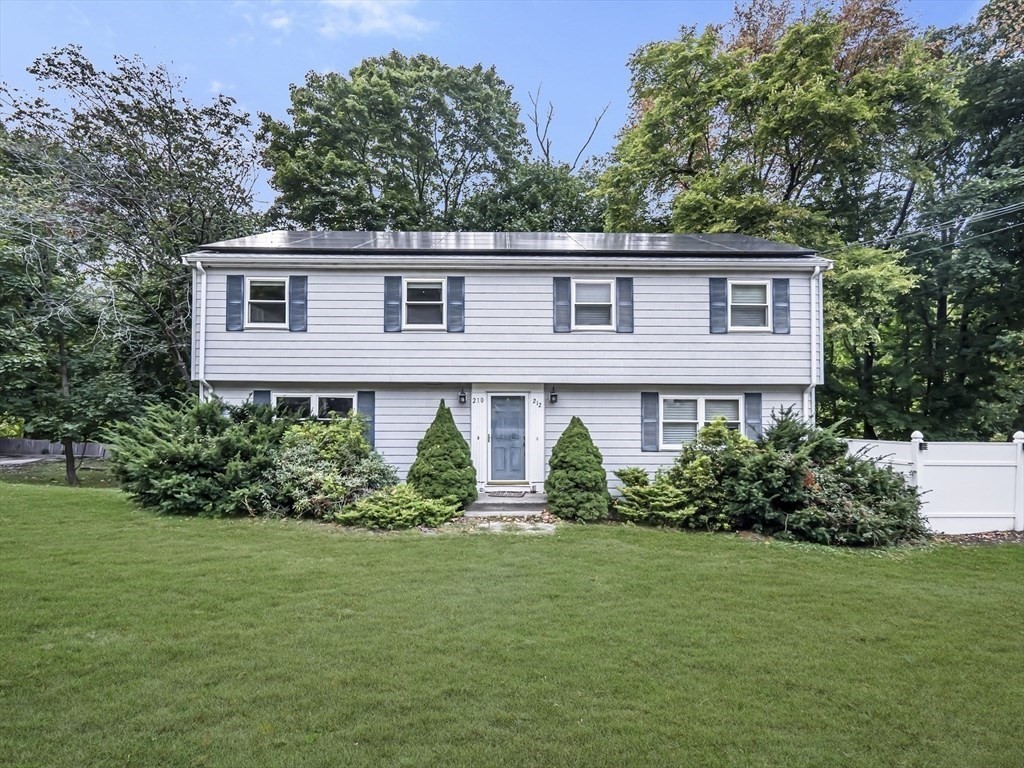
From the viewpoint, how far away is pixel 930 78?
14445 millimetres

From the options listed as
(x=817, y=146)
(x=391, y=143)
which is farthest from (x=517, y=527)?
(x=391, y=143)

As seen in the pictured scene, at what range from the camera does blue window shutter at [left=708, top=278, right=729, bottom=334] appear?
11.5 meters

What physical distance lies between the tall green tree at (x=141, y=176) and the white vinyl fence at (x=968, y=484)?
18.2m

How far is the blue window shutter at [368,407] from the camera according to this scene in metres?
11.6

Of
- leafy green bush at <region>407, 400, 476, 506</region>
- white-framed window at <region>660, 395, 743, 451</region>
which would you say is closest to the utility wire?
white-framed window at <region>660, 395, 743, 451</region>

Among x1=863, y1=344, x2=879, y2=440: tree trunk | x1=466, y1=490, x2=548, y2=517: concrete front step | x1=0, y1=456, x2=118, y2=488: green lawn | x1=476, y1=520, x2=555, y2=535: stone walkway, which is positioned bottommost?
x1=0, y1=456, x2=118, y2=488: green lawn

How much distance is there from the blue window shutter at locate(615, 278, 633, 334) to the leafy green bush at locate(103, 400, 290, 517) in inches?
275

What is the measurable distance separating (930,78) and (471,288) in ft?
43.7

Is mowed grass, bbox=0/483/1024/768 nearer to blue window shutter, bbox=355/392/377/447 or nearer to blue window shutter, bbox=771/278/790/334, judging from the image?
blue window shutter, bbox=355/392/377/447

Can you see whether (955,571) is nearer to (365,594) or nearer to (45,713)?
(365,594)

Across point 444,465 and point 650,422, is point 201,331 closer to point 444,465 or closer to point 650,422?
point 444,465

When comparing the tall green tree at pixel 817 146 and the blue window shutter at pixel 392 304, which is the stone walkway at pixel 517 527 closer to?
the blue window shutter at pixel 392 304

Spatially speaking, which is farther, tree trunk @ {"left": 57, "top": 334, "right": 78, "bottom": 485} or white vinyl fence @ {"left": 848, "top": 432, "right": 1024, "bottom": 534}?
tree trunk @ {"left": 57, "top": 334, "right": 78, "bottom": 485}

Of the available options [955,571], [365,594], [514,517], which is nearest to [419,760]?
[365,594]
